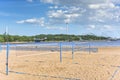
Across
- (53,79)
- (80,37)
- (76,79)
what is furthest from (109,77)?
(80,37)

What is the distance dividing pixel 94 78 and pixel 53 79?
162cm

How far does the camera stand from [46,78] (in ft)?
30.8

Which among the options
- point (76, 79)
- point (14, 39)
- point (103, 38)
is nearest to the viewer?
point (76, 79)

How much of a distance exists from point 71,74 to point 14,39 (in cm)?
8008

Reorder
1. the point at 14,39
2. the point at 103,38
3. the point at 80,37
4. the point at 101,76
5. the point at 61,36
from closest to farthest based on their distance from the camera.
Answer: the point at 101,76 → the point at 14,39 → the point at 61,36 → the point at 80,37 → the point at 103,38

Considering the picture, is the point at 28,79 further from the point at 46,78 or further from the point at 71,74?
the point at 71,74

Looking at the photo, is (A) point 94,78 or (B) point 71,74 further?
(B) point 71,74

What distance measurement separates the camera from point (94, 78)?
930 centimetres

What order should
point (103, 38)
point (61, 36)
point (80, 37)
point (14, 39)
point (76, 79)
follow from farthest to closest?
1. point (103, 38)
2. point (80, 37)
3. point (61, 36)
4. point (14, 39)
5. point (76, 79)

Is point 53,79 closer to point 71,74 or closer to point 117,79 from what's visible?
point 71,74

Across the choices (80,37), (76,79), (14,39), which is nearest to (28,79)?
(76,79)

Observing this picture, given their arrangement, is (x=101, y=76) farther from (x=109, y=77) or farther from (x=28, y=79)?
(x=28, y=79)

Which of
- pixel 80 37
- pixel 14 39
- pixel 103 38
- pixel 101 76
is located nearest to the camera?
pixel 101 76

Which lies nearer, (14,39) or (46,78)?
(46,78)
